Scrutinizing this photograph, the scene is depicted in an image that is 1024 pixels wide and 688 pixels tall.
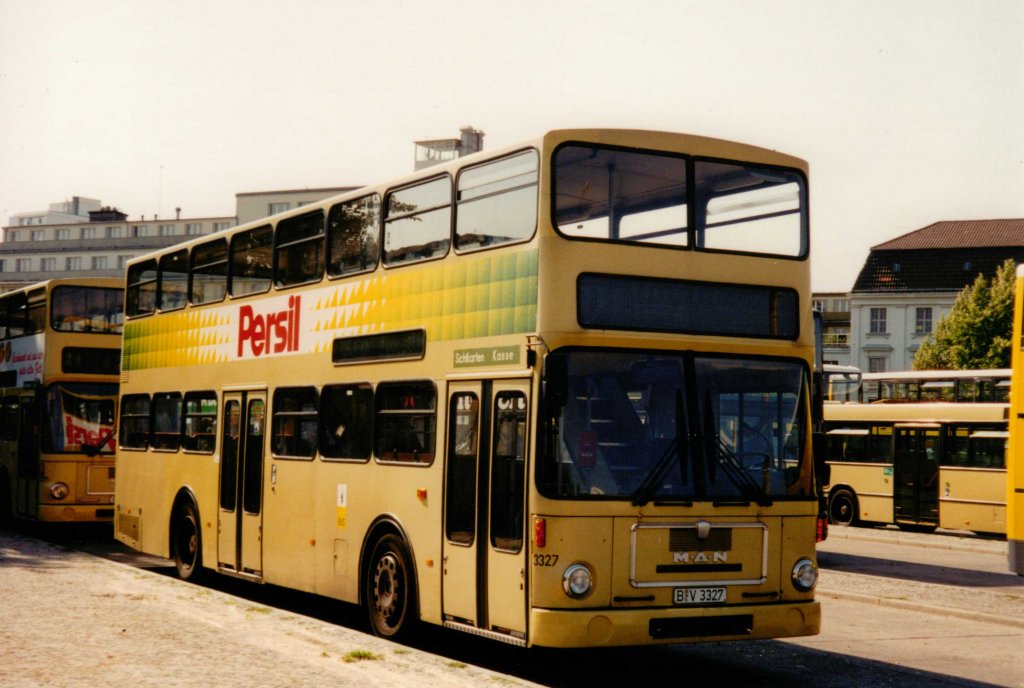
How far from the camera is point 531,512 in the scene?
9.87 metres

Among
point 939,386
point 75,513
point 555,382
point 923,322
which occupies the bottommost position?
point 75,513

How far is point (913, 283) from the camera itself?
87375 mm

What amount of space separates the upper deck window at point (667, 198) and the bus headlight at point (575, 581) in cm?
253

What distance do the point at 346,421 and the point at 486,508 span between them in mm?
3051

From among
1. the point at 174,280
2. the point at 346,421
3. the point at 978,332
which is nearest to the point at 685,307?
the point at 346,421

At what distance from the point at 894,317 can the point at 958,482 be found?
60.1 meters

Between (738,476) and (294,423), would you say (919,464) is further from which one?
(738,476)

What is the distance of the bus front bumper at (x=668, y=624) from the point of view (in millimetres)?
9727

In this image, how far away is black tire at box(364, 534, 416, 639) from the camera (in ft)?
38.9

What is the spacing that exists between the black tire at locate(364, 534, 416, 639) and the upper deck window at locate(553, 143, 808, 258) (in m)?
3.65

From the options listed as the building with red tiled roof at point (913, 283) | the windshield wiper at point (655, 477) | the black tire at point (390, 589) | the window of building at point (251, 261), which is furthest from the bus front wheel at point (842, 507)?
the building with red tiled roof at point (913, 283)

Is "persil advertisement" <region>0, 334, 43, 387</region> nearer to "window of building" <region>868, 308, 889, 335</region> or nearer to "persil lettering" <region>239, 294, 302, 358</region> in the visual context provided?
"persil lettering" <region>239, 294, 302, 358</region>

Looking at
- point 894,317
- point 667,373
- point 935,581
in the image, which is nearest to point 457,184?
point 667,373

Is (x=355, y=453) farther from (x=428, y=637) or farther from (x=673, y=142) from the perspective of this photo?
(x=673, y=142)
